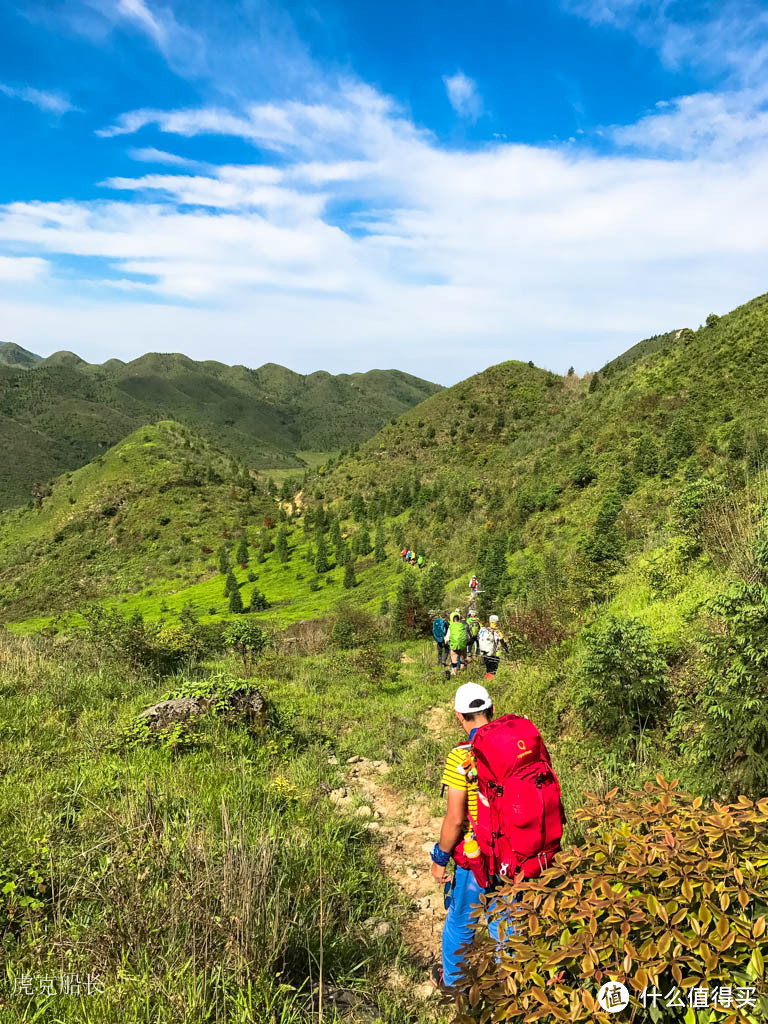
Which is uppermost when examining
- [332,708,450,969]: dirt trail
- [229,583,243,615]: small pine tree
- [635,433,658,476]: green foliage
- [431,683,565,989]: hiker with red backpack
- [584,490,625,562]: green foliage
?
[635,433,658,476]: green foliage

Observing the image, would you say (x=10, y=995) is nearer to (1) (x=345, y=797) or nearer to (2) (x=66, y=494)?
(1) (x=345, y=797)

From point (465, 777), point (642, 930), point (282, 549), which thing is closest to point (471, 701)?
point (465, 777)

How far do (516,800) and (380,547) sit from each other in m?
37.0

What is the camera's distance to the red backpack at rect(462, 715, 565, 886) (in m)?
2.69

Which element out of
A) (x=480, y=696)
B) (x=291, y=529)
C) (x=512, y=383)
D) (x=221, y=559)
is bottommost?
(x=221, y=559)

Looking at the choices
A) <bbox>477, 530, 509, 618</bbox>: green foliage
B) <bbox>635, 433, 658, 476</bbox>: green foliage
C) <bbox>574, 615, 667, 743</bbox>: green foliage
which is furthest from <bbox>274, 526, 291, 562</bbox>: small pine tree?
<bbox>574, 615, 667, 743</bbox>: green foliage

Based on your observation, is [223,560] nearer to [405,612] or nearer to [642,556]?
[405,612]

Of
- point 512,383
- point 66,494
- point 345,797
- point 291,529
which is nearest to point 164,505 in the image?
point 66,494

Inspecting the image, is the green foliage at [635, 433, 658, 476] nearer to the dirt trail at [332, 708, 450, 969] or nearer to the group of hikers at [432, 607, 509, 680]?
the group of hikers at [432, 607, 509, 680]

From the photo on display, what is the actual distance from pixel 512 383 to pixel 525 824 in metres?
73.7

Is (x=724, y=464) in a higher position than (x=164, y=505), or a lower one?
higher

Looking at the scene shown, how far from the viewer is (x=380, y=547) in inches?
1560

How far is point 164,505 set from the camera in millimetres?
78688

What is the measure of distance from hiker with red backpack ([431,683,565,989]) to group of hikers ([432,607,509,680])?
7.09m
